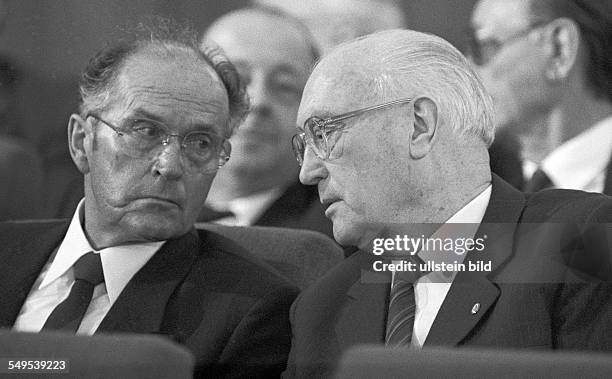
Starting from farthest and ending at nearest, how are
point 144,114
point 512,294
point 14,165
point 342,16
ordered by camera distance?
point 14,165 < point 342,16 < point 144,114 < point 512,294

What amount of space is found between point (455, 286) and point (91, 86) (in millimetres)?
1053

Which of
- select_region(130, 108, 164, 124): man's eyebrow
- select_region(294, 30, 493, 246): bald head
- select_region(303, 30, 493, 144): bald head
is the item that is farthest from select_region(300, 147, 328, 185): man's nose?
select_region(130, 108, 164, 124): man's eyebrow

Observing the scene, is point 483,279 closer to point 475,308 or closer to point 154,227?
point 475,308

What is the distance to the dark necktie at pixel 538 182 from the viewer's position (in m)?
2.56

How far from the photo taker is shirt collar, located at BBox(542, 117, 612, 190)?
100 inches

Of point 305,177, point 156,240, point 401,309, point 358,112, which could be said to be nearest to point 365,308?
point 401,309

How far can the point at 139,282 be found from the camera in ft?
8.17

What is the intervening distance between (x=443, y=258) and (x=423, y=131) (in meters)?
0.28

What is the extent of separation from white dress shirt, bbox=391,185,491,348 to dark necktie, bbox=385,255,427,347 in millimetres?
12

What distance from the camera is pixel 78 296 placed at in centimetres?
248

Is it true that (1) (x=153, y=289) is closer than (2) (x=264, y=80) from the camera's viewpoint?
Yes

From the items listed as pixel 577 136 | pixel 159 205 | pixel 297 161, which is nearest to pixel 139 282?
pixel 159 205

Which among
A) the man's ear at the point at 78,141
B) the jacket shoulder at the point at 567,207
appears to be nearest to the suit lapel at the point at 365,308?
the jacket shoulder at the point at 567,207

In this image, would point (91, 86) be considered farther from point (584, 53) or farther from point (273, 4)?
point (584, 53)
